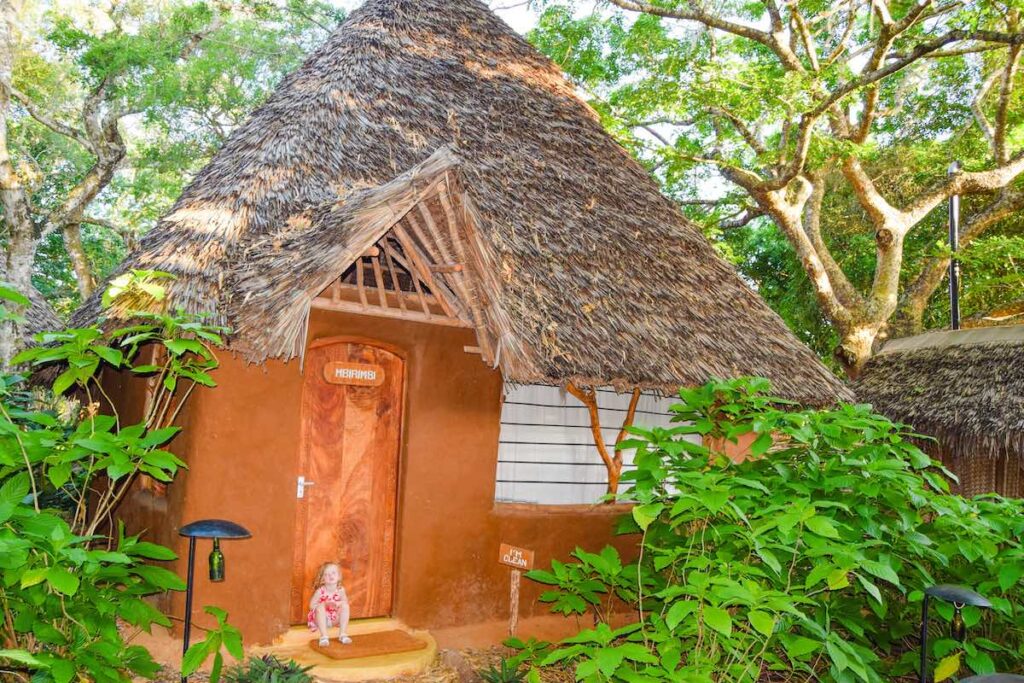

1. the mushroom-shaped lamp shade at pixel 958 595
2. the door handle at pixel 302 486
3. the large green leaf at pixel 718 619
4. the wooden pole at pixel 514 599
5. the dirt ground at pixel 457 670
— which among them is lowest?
the dirt ground at pixel 457 670

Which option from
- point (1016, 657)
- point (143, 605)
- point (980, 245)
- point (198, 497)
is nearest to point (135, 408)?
point (198, 497)

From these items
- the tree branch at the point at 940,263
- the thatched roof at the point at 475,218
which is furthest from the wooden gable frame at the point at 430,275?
the tree branch at the point at 940,263

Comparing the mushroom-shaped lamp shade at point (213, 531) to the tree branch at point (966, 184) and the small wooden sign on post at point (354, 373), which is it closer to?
the small wooden sign on post at point (354, 373)

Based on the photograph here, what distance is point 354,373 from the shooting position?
5.87m

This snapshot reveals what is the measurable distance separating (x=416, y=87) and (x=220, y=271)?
10.9ft

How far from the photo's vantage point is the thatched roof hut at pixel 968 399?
10.2 meters

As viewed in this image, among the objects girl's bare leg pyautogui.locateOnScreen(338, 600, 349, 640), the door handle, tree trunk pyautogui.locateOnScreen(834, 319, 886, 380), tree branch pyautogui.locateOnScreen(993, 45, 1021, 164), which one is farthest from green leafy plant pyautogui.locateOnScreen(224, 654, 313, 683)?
tree branch pyautogui.locateOnScreen(993, 45, 1021, 164)

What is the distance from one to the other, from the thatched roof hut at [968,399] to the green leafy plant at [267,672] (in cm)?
916

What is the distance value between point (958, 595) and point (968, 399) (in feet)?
26.4

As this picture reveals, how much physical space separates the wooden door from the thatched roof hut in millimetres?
8155

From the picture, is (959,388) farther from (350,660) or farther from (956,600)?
(350,660)

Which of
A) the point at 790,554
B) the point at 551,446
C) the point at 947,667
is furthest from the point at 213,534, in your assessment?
the point at 947,667

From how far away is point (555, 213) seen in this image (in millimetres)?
7121

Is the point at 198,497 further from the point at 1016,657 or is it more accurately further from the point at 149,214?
the point at 149,214
